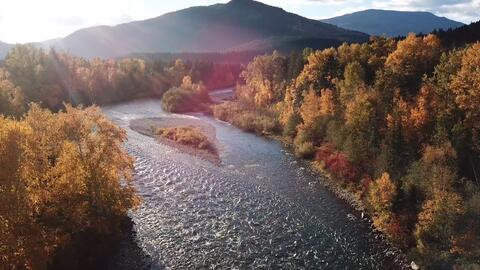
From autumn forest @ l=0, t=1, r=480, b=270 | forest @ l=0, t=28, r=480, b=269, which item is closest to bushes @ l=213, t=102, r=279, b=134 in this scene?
forest @ l=0, t=28, r=480, b=269

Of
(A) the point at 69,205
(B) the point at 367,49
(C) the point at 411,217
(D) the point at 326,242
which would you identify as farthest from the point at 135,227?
(B) the point at 367,49

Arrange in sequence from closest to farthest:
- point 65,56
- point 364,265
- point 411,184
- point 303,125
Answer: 1. point 364,265
2. point 411,184
3. point 303,125
4. point 65,56

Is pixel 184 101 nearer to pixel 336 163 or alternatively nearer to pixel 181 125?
pixel 181 125

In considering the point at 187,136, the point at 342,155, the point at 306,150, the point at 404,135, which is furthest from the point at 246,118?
the point at 404,135

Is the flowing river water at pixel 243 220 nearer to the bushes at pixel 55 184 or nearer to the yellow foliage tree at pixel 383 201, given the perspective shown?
the yellow foliage tree at pixel 383 201

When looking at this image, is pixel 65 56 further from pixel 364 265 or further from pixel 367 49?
pixel 364 265

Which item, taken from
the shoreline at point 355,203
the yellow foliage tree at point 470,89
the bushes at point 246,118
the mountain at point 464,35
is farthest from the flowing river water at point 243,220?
the mountain at point 464,35

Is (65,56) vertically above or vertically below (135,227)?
above
